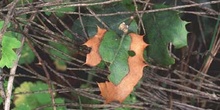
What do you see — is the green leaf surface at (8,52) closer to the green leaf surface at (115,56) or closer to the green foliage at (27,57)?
A: the green leaf surface at (115,56)

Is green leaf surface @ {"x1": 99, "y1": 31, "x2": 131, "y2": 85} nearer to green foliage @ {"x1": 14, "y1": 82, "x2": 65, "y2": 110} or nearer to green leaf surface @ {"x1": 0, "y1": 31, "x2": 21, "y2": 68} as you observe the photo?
green leaf surface @ {"x1": 0, "y1": 31, "x2": 21, "y2": 68}

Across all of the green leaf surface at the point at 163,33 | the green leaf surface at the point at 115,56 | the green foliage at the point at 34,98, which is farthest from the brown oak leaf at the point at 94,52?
the green foliage at the point at 34,98

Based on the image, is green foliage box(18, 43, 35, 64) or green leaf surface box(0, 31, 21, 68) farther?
green foliage box(18, 43, 35, 64)

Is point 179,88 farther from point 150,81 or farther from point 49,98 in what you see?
point 49,98

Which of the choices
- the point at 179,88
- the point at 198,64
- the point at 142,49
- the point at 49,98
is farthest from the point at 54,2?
the point at 198,64

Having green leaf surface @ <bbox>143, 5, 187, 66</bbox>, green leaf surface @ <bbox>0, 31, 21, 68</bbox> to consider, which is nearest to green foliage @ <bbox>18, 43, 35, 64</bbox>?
green leaf surface @ <bbox>0, 31, 21, 68</bbox>
